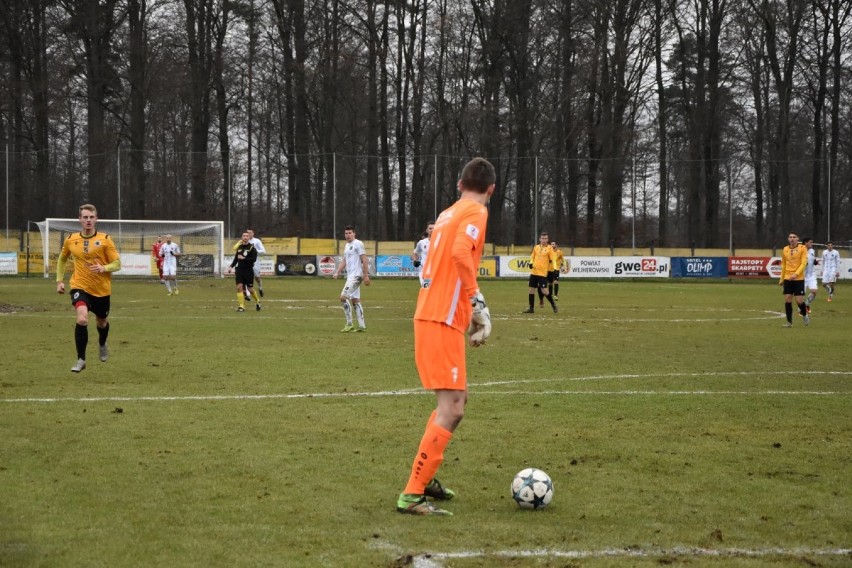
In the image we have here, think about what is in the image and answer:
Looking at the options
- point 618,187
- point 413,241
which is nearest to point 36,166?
point 413,241

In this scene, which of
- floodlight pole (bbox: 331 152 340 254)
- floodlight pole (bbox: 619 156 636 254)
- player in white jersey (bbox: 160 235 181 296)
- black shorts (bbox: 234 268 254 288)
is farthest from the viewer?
floodlight pole (bbox: 619 156 636 254)

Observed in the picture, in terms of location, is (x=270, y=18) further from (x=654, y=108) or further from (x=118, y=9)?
(x=654, y=108)

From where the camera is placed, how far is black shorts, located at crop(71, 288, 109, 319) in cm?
1261

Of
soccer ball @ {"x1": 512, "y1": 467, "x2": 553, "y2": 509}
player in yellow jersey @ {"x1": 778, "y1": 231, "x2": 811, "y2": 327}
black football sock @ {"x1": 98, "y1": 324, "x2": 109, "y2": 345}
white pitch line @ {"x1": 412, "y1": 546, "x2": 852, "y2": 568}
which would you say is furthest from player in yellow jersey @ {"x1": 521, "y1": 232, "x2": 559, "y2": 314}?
white pitch line @ {"x1": 412, "y1": 546, "x2": 852, "y2": 568}

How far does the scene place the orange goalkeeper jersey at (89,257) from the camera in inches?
498

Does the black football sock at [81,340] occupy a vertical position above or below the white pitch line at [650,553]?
above

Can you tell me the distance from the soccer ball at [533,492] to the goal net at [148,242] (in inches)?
1571

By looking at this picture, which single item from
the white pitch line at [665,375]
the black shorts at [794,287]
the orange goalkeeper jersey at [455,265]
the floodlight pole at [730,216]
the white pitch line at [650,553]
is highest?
the floodlight pole at [730,216]

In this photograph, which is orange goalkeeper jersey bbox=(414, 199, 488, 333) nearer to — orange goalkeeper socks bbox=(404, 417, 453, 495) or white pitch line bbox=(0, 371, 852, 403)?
orange goalkeeper socks bbox=(404, 417, 453, 495)

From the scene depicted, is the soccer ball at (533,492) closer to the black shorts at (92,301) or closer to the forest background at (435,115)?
the black shorts at (92,301)

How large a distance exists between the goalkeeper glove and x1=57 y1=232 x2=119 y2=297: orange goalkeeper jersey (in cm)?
786

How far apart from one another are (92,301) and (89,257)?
59 cm

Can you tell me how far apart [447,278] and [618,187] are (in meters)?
50.4

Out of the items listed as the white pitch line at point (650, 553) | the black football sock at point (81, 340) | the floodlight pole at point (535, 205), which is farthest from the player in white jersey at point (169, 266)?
the white pitch line at point (650, 553)
